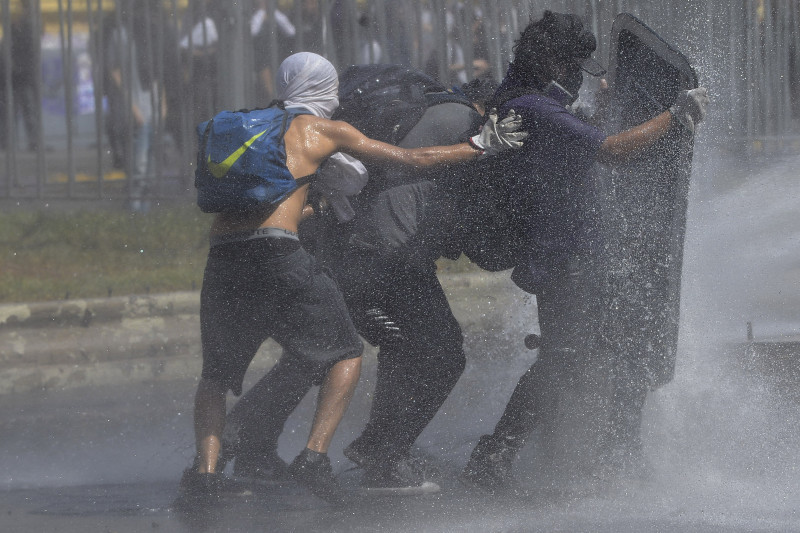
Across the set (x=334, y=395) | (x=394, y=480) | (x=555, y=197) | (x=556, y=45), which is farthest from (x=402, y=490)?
(x=556, y=45)

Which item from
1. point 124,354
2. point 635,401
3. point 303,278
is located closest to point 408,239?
point 303,278

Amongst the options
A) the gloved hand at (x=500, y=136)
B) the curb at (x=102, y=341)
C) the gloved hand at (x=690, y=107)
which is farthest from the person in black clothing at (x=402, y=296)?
the curb at (x=102, y=341)

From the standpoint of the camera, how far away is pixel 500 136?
326 centimetres

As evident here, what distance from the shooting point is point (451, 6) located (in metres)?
7.93

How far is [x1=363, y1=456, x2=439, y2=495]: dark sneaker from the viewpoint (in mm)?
3576

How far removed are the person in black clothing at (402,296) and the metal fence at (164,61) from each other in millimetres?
4356

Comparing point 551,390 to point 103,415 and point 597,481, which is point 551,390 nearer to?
point 597,481

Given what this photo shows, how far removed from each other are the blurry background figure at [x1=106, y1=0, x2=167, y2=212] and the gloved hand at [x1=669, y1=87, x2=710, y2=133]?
5256mm

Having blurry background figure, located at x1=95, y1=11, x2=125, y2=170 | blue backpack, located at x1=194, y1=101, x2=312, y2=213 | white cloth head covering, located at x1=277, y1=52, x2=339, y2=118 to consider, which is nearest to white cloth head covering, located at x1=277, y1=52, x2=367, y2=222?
white cloth head covering, located at x1=277, y1=52, x2=339, y2=118

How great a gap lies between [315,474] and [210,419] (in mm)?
388

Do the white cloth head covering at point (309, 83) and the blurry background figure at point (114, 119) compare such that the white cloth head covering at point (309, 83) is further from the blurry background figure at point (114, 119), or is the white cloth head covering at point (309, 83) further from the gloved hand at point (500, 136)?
the blurry background figure at point (114, 119)

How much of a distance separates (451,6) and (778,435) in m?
4.93

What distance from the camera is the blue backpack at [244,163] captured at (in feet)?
10.3

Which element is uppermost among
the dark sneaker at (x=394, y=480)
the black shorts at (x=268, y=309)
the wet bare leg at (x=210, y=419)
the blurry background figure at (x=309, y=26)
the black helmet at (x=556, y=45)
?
the blurry background figure at (x=309, y=26)
